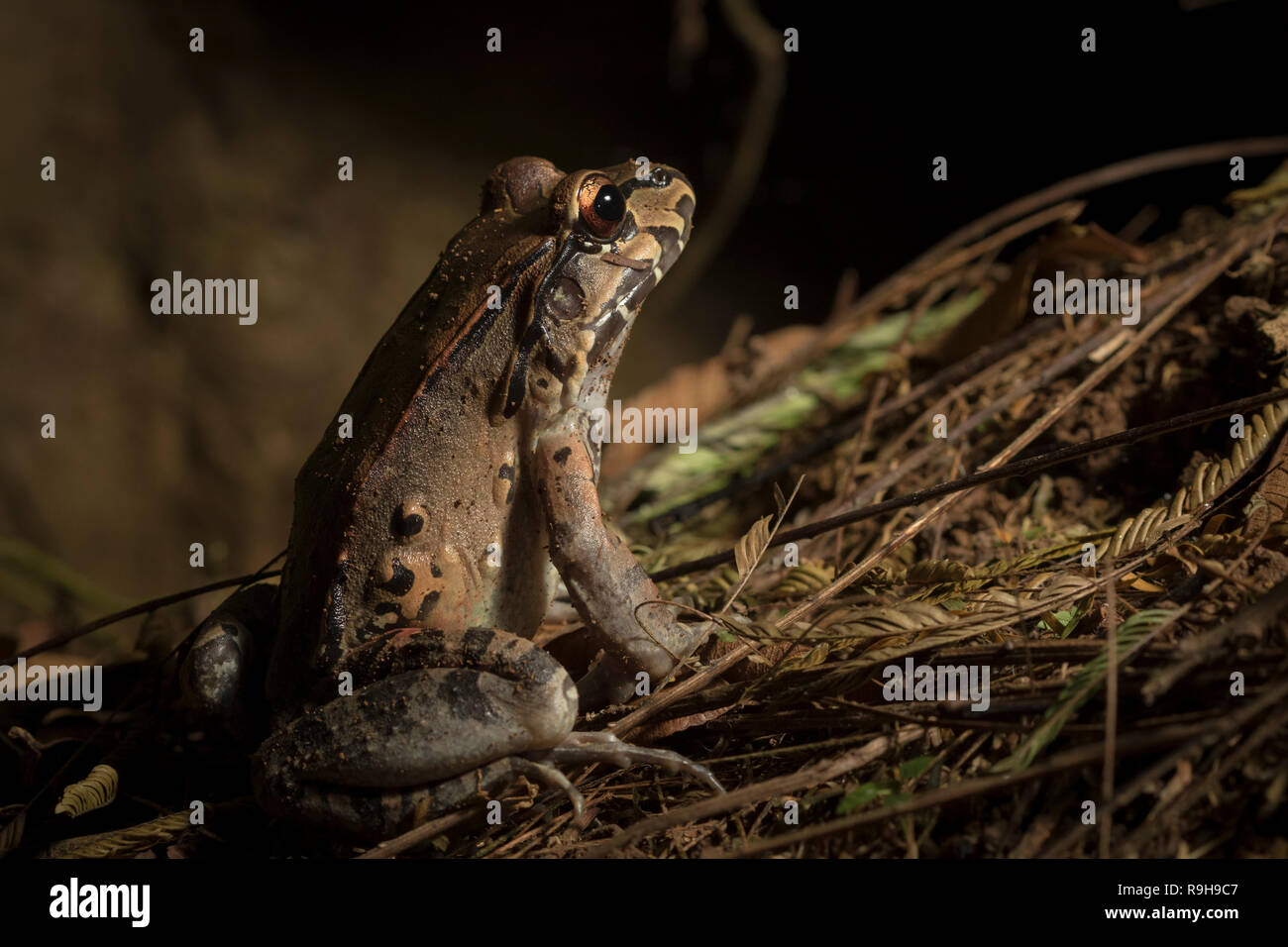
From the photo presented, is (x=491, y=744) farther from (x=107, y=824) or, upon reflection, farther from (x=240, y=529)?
(x=240, y=529)

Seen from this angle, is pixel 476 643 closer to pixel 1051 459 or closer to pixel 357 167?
pixel 1051 459

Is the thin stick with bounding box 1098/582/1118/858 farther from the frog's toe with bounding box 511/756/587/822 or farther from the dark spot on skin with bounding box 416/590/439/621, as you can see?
the dark spot on skin with bounding box 416/590/439/621

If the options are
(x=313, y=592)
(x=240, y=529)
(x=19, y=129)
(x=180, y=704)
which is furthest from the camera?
(x=240, y=529)

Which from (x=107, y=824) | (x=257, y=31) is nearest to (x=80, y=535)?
(x=257, y=31)

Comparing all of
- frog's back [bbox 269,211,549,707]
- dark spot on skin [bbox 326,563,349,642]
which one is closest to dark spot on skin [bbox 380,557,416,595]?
frog's back [bbox 269,211,549,707]

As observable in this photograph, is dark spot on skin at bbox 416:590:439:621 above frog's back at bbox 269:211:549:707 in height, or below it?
below

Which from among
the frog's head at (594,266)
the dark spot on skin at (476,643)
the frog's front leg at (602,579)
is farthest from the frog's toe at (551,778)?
the frog's head at (594,266)
